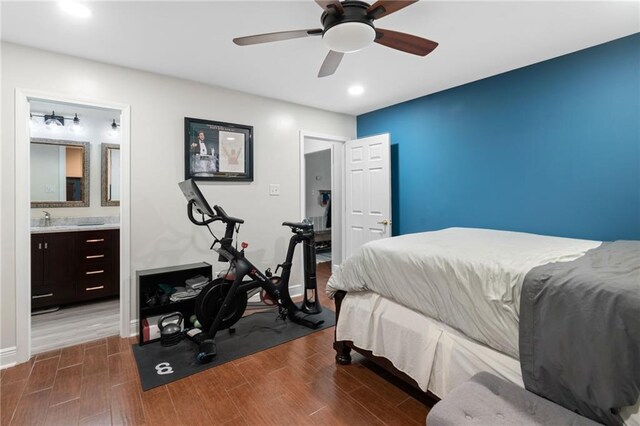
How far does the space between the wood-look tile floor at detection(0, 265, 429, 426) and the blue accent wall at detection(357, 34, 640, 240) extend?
2.05m

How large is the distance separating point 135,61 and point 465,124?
3.30 metres

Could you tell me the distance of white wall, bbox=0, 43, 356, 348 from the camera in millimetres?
2277

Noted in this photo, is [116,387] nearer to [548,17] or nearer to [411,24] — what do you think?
[411,24]

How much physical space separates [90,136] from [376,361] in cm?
447

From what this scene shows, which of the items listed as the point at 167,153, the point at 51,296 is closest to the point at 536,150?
the point at 167,153

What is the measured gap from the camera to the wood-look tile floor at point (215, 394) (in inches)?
67.1

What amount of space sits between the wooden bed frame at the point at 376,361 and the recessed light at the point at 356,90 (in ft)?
7.45

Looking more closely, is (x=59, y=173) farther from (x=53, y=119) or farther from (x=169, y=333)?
(x=169, y=333)

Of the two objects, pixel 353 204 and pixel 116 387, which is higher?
pixel 353 204

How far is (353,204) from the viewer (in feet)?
14.2

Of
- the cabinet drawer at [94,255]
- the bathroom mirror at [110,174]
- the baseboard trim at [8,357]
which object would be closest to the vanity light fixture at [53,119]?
the bathroom mirror at [110,174]

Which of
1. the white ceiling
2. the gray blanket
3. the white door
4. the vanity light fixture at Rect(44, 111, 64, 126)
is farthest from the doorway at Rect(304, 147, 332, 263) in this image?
the gray blanket

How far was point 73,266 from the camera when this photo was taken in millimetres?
3428

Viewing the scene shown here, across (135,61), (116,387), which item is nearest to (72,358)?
(116,387)
